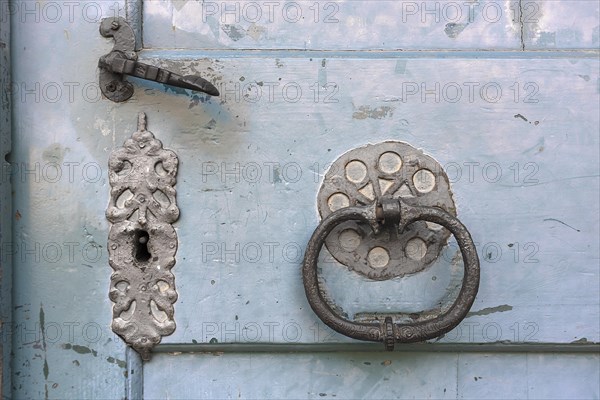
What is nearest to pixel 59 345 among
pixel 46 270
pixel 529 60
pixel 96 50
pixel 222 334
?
pixel 46 270

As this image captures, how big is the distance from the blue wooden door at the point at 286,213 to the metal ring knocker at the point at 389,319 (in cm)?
6

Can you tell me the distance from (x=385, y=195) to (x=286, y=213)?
0.40ft

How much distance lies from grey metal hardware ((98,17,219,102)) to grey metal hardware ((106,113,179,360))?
0.05m

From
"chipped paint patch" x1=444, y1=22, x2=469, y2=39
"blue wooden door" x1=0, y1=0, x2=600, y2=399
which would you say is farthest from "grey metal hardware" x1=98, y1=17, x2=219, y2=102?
"chipped paint patch" x1=444, y1=22, x2=469, y2=39

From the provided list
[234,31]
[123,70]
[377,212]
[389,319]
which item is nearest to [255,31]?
[234,31]

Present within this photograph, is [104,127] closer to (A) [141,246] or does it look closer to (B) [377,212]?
(A) [141,246]

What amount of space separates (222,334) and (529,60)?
1.64 ft

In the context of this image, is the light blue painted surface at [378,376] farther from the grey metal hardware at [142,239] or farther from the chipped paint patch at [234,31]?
the chipped paint patch at [234,31]

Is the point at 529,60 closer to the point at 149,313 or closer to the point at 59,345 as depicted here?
the point at 149,313

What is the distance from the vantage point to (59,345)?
0.73 m

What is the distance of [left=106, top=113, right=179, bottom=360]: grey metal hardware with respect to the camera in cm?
73

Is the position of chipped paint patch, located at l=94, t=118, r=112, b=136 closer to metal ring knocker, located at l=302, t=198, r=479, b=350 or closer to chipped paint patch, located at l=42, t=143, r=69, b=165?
chipped paint patch, located at l=42, t=143, r=69, b=165

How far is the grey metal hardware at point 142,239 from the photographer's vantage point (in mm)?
725

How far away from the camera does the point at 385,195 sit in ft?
2.37
